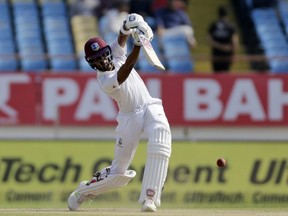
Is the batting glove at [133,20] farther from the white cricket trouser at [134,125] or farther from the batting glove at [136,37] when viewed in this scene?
the white cricket trouser at [134,125]

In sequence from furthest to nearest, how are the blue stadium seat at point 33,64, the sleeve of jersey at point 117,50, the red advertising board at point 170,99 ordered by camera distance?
the blue stadium seat at point 33,64 < the red advertising board at point 170,99 < the sleeve of jersey at point 117,50

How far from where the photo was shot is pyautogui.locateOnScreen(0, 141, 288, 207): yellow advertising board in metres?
16.5

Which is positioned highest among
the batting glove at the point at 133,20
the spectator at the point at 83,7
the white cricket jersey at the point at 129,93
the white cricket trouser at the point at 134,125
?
the spectator at the point at 83,7

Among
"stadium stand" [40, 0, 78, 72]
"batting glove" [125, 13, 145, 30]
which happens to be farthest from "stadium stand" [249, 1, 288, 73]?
"batting glove" [125, 13, 145, 30]

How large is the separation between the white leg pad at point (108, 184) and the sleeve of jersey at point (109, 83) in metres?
1.08

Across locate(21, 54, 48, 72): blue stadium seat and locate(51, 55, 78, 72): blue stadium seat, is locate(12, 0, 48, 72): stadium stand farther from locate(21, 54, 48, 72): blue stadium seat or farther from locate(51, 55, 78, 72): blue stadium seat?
locate(51, 55, 78, 72): blue stadium seat

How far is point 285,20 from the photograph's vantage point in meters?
23.7

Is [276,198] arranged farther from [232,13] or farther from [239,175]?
[232,13]

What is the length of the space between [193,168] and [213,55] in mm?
5324

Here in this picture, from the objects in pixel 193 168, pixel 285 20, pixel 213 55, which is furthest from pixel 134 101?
pixel 285 20

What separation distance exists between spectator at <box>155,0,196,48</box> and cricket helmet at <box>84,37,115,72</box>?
33.4 feet

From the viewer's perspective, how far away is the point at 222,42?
21516 millimetres

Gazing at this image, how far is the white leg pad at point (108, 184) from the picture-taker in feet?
40.0

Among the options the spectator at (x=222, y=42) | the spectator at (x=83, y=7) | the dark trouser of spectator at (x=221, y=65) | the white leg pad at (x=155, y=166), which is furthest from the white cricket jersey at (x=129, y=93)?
the spectator at (x=83, y=7)
